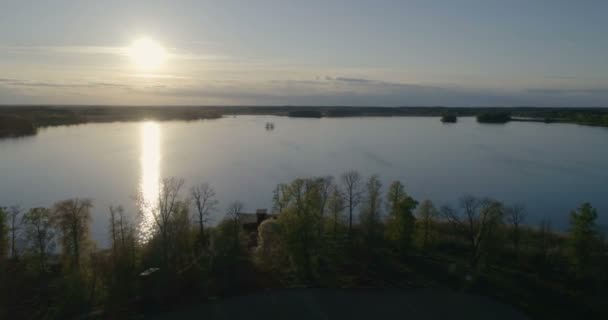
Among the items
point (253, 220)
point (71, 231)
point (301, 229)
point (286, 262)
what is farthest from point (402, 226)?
point (71, 231)

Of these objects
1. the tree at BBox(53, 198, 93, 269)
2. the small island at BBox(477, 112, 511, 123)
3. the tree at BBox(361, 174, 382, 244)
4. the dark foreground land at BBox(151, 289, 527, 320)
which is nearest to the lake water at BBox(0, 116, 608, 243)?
the tree at BBox(53, 198, 93, 269)

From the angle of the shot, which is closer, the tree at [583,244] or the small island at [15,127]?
the tree at [583,244]

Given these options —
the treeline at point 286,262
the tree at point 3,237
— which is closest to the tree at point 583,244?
the treeline at point 286,262

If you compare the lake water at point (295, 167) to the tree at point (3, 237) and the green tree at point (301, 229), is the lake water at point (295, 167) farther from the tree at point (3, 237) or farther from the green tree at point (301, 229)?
the green tree at point (301, 229)

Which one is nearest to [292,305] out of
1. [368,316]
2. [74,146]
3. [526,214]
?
[368,316]

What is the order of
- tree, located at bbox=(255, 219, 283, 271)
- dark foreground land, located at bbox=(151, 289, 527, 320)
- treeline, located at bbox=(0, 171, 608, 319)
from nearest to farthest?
dark foreground land, located at bbox=(151, 289, 527, 320) → treeline, located at bbox=(0, 171, 608, 319) → tree, located at bbox=(255, 219, 283, 271)

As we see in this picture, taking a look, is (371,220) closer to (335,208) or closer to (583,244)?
(335,208)

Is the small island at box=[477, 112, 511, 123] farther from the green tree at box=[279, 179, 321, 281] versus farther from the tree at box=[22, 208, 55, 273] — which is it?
the tree at box=[22, 208, 55, 273]
